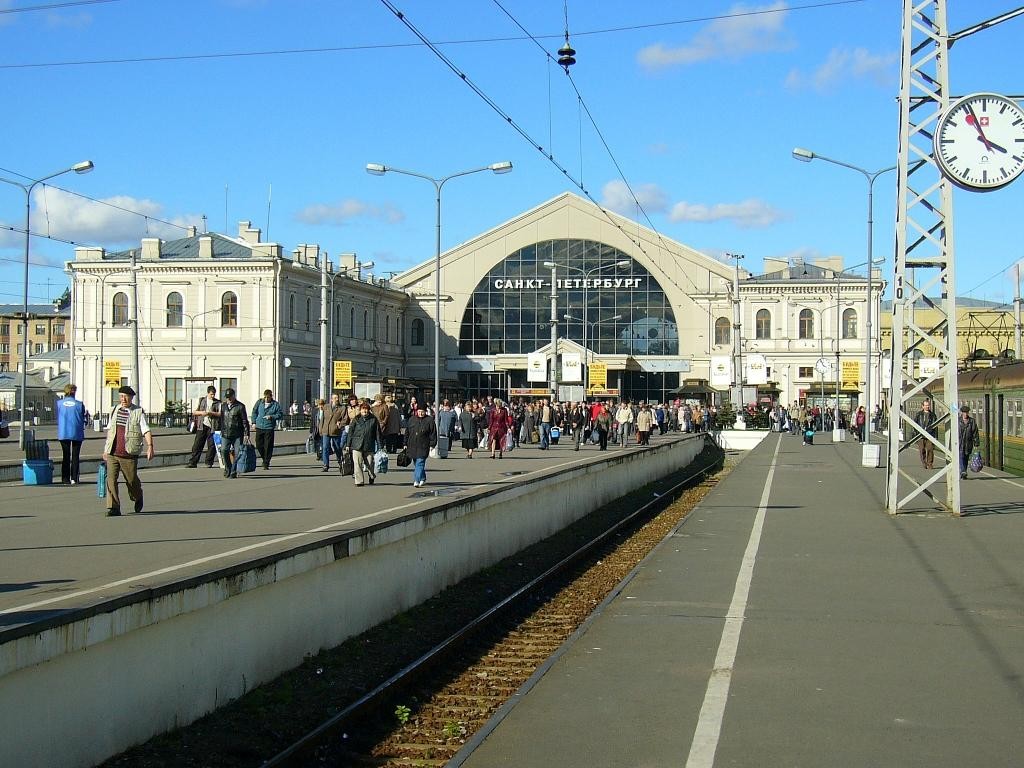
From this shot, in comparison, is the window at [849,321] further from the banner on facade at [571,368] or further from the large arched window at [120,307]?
the large arched window at [120,307]

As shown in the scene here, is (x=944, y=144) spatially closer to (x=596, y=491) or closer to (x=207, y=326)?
(x=596, y=491)

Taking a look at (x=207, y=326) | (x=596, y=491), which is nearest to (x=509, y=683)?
(x=596, y=491)

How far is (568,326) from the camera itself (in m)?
100

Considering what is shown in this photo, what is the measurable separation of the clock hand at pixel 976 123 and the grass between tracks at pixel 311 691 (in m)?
9.41

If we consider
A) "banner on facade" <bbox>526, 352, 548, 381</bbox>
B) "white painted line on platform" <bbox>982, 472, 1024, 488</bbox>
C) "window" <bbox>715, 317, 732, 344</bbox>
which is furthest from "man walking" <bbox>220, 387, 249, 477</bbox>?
"window" <bbox>715, 317, 732, 344</bbox>

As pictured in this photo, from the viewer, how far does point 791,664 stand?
9445 mm

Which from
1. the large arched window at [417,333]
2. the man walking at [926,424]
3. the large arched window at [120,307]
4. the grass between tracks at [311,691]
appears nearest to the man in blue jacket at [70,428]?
the grass between tracks at [311,691]

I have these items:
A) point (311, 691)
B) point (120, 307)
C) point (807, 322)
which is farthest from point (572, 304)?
point (311, 691)

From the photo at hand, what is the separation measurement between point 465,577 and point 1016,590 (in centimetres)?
633

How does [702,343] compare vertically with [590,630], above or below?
above

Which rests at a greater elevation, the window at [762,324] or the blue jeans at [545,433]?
the window at [762,324]

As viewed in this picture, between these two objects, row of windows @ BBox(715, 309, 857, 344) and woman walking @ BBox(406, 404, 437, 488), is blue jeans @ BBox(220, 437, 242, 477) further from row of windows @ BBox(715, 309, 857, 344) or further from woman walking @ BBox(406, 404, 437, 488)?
row of windows @ BBox(715, 309, 857, 344)

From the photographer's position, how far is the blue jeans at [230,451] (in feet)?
79.2

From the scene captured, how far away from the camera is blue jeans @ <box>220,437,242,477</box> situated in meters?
24.1
